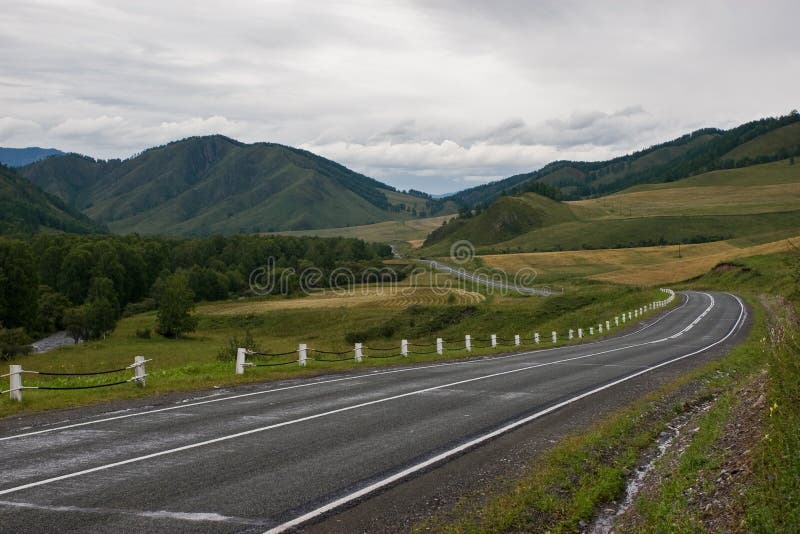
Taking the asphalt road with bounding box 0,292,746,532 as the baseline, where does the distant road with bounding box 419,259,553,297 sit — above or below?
below

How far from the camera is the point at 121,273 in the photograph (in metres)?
110

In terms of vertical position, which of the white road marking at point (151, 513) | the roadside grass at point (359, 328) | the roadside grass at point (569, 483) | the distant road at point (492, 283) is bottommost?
the roadside grass at point (359, 328)

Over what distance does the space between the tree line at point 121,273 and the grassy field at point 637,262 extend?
40905 millimetres

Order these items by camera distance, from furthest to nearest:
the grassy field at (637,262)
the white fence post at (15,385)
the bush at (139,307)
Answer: the bush at (139,307) → the grassy field at (637,262) → the white fence post at (15,385)

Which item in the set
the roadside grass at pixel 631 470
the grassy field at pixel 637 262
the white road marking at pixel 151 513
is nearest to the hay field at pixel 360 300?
the grassy field at pixel 637 262

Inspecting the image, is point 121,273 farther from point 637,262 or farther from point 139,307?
point 637,262

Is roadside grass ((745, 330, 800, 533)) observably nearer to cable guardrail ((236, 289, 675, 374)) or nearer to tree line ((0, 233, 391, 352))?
cable guardrail ((236, 289, 675, 374))

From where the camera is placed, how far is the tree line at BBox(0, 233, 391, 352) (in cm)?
8031

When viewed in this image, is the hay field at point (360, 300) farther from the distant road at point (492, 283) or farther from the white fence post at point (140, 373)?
the white fence post at point (140, 373)

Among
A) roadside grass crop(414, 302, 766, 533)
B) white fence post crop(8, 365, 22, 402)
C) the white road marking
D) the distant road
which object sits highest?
white fence post crop(8, 365, 22, 402)

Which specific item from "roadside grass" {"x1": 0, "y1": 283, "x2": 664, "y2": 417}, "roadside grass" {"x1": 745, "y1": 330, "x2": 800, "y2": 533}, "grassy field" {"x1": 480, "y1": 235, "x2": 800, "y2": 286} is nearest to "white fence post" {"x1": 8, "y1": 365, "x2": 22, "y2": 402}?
"roadside grass" {"x1": 0, "y1": 283, "x2": 664, "y2": 417}

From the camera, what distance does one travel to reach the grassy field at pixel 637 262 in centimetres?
10381

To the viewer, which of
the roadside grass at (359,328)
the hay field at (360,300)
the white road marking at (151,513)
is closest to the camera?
the white road marking at (151,513)

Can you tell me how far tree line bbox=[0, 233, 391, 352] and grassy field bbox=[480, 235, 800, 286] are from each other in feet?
134
